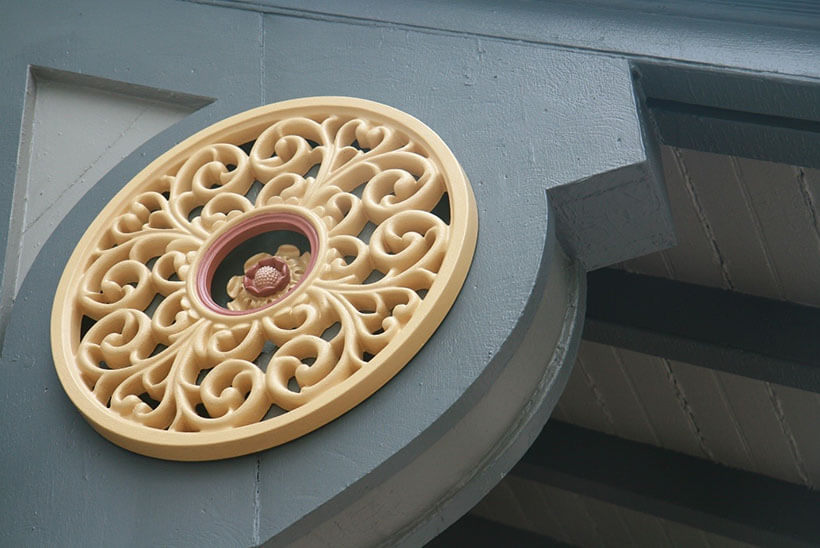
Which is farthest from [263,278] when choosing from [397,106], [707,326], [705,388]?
[705,388]

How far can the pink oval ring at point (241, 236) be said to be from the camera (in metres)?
2.29

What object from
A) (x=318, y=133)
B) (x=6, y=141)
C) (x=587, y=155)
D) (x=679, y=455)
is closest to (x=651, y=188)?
(x=587, y=155)

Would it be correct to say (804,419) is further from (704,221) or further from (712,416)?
(704,221)

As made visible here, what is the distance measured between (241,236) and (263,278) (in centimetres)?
14

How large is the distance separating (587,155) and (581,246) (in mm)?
171

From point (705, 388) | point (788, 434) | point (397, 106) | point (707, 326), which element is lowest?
point (788, 434)

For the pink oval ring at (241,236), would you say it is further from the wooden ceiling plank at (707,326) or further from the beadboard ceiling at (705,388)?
the wooden ceiling plank at (707,326)

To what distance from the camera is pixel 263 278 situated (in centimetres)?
226

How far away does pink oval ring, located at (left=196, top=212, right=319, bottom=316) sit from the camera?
2295 millimetres

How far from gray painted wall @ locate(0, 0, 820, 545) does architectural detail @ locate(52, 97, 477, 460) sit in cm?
5

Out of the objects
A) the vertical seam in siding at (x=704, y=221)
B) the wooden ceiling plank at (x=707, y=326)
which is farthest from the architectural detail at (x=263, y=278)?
the wooden ceiling plank at (x=707, y=326)

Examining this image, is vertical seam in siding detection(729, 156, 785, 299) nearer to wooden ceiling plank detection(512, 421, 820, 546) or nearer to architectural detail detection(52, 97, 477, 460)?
wooden ceiling plank detection(512, 421, 820, 546)

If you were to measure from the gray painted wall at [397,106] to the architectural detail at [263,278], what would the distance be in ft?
0.16

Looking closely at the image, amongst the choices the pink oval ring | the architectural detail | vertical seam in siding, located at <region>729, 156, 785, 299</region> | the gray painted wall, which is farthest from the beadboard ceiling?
the pink oval ring
